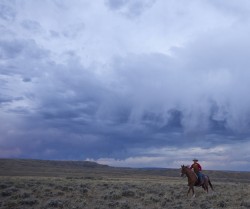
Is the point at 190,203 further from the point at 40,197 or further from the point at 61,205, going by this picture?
the point at 40,197

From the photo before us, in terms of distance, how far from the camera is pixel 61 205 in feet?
67.5

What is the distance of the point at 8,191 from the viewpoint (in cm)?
2522

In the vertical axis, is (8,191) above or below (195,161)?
below

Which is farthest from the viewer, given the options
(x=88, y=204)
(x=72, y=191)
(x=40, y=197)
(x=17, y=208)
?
(x=72, y=191)

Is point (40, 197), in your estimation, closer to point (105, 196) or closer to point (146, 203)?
point (105, 196)

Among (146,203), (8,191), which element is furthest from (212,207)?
(8,191)

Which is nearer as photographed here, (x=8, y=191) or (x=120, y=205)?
(x=120, y=205)

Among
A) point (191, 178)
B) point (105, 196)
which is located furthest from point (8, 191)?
point (191, 178)

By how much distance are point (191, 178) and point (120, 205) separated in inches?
353

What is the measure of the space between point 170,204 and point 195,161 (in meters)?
8.22

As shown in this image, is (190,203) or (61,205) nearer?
(61,205)

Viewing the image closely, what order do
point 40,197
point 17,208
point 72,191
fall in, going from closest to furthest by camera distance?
1. point 17,208
2. point 40,197
3. point 72,191

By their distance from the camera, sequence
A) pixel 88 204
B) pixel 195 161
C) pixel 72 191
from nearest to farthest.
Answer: pixel 88 204
pixel 72 191
pixel 195 161

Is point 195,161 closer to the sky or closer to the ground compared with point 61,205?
closer to the sky
